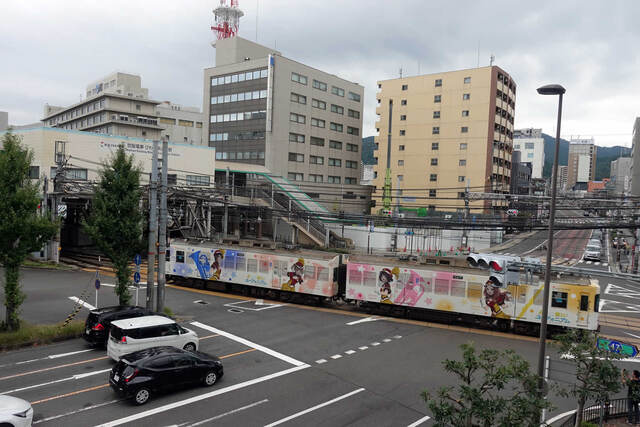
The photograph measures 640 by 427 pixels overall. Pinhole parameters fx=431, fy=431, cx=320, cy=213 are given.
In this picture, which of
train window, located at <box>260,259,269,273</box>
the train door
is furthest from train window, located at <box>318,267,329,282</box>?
the train door

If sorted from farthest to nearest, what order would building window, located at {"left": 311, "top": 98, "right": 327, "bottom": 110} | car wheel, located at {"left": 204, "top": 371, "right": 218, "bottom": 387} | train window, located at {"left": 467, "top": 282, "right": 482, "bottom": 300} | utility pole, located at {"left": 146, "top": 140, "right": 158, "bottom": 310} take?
building window, located at {"left": 311, "top": 98, "right": 327, "bottom": 110} → train window, located at {"left": 467, "top": 282, "right": 482, "bottom": 300} → utility pole, located at {"left": 146, "top": 140, "right": 158, "bottom": 310} → car wheel, located at {"left": 204, "top": 371, "right": 218, "bottom": 387}

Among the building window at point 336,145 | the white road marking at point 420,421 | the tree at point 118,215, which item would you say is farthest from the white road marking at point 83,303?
the building window at point 336,145

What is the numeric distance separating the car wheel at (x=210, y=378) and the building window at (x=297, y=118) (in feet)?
170

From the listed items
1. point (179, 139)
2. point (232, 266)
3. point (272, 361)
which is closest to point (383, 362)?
point (272, 361)

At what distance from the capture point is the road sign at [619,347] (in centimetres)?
986

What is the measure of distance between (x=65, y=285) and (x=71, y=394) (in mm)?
18992

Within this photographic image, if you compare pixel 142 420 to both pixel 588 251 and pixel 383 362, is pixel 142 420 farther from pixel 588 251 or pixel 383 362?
pixel 588 251

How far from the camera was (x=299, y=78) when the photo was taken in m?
62.9

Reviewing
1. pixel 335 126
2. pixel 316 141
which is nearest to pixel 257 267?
pixel 316 141

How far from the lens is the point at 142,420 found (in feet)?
37.8

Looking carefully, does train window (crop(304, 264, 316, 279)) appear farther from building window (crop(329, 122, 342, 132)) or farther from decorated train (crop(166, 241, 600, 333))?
building window (crop(329, 122, 342, 132))

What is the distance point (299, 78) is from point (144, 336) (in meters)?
53.4

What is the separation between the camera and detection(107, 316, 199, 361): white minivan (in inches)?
587

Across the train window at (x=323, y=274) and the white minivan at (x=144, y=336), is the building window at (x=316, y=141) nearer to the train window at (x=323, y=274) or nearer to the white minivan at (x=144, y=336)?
the train window at (x=323, y=274)
